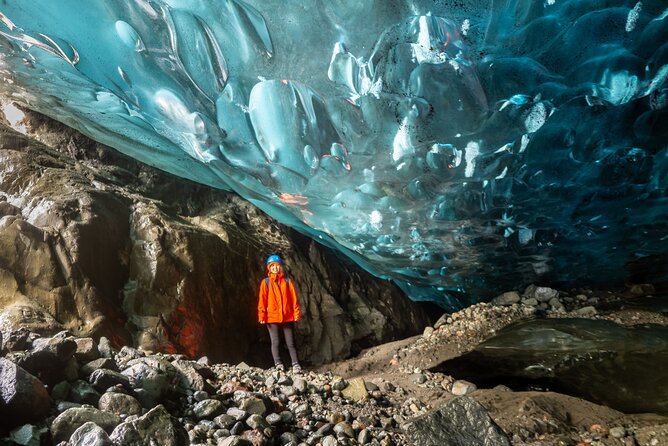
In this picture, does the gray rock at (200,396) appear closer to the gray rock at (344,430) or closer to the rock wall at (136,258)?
the gray rock at (344,430)

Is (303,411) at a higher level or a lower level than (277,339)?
lower

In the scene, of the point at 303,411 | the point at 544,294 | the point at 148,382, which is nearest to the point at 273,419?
the point at 303,411

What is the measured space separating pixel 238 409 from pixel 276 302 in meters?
3.00

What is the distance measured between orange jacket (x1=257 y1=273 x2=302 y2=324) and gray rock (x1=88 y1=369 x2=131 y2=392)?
3.13 meters

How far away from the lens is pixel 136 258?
481 cm

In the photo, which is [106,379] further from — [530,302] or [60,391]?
[530,302]

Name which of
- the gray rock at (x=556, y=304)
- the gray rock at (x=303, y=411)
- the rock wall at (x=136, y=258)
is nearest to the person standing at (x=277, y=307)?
the rock wall at (x=136, y=258)

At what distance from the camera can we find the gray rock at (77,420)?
1815 millimetres

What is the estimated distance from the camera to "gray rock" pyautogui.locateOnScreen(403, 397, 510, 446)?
2.53 metres

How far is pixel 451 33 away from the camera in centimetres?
337

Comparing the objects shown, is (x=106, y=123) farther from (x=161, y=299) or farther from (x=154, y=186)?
(x=161, y=299)

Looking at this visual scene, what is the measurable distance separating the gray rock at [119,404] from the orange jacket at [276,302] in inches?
131

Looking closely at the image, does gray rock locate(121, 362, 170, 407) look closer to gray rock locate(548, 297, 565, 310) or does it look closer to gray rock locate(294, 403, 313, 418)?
gray rock locate(294, 403, 313, 418)

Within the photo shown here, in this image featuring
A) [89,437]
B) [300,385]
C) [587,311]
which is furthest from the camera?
[587,311]
